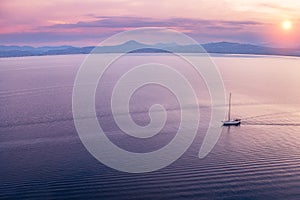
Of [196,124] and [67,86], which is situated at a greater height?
[67,86]

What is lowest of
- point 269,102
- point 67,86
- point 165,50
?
point 269,102

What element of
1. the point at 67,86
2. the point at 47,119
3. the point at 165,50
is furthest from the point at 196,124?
the point at 165,50

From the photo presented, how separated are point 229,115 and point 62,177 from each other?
1248cm

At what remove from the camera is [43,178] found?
1141 cm

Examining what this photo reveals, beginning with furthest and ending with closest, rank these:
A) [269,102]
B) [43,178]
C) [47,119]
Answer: [269,102] → [47,119] → [43,178]

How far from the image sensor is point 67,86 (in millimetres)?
36219

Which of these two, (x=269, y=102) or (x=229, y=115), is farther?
(x=269, y=102)

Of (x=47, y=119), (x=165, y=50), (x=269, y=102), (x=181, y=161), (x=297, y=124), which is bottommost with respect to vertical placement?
(x=181, y=161)

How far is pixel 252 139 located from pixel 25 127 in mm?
12420

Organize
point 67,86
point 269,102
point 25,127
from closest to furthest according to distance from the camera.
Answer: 1. point 25,127
2. point 269,102
3. point 67,86

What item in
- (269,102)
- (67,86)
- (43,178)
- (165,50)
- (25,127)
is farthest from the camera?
(165,50)

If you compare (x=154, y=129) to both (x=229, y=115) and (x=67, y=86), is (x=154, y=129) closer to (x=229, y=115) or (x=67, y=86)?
(x=229, y=115)

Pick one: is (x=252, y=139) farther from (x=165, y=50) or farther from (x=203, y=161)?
(x=165, y=50)

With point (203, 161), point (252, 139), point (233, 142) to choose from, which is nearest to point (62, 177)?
point (203, 161)
